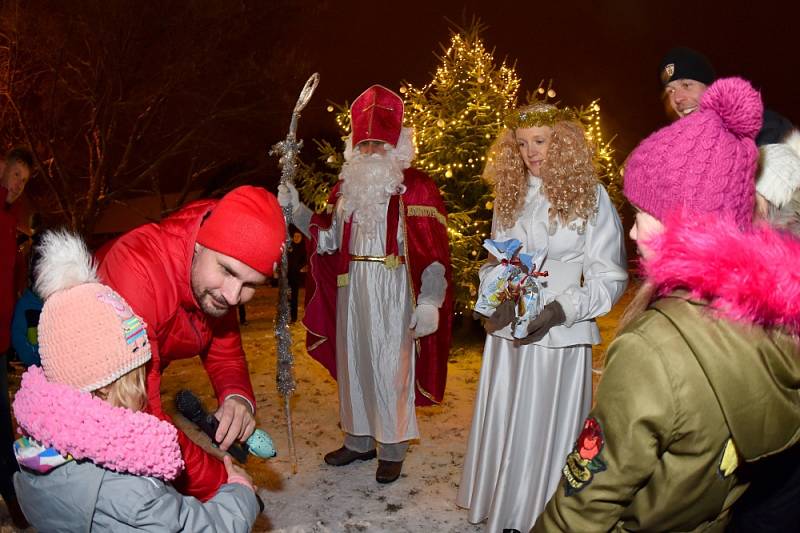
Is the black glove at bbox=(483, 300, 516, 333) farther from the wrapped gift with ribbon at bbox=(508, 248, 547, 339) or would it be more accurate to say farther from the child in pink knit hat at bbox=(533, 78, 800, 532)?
the child in pink knit hat at bbox=(533, 78, 800, 532)

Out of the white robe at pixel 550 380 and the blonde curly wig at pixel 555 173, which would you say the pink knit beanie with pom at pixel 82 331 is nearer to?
the white robe at pixel 550 380

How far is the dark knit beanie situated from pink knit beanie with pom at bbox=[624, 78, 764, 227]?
7.36 ft

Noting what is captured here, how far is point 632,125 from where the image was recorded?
18.9 m

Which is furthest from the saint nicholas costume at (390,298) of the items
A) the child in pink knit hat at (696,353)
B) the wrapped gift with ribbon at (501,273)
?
the child in pink knit hat at (696,353)

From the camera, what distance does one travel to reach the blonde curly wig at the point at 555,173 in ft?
10.5

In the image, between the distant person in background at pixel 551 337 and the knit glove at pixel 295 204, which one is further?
the knit glove at pixel 295 204

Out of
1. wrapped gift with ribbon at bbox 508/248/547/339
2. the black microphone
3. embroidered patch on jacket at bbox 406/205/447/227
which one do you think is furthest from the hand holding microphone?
embroidered patch on jacket at bbox 406/205/447/227

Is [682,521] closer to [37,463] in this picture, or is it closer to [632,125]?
[37,463]

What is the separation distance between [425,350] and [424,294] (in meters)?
0.48

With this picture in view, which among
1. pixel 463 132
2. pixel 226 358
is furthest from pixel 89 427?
pixel 463 132

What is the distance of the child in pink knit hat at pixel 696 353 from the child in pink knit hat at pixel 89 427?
44.5 inches

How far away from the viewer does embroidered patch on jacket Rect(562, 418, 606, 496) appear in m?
1.48

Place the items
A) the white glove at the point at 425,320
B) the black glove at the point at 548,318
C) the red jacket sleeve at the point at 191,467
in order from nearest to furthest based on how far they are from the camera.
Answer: the red jacket sleeve at the point at 191,467 → the black glove at the point at 548,318 → the white glove at the point at 425,320

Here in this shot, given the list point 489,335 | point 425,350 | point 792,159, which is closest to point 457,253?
point 425,350
